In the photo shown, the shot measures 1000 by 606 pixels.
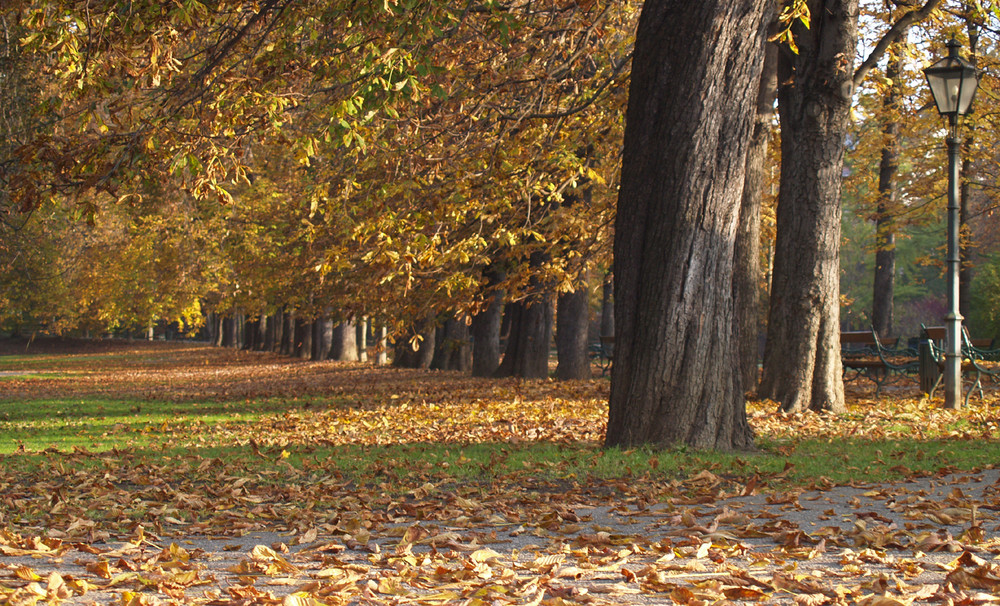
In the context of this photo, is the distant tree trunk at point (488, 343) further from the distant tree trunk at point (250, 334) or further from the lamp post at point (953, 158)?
the distant tree trunk at point (250, 334)

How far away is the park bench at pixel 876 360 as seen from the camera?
13.5m

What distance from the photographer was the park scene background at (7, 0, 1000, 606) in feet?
14.5

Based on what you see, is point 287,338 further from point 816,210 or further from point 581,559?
point 581,559

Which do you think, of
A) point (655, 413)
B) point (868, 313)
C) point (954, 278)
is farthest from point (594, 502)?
point (868, 313)

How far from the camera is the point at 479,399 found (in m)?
14.7

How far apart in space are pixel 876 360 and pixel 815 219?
13.8 feet

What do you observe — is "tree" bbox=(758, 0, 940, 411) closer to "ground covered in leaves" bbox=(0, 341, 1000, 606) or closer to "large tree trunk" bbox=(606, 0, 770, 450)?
"ground covered in leaves" bbox=(0, 341, 1000, 606)

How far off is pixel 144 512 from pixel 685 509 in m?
3.84

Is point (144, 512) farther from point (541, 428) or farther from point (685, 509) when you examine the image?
point (541, 428)

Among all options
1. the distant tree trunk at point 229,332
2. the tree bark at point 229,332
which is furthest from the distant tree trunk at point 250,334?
the distant tree trunk at point 229,332

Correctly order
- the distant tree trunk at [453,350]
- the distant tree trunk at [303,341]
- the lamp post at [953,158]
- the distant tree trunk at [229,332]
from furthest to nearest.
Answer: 1. the distant tree trunk at [229,332]
2. the distant tree trunk at [303,341]
3. the distant tree trunk at [453,350]
4. the lamp post at [953,158]

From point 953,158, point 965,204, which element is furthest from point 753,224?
point 965,204

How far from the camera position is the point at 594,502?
6320mm

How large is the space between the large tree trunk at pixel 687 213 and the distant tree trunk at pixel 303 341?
2801 cm
